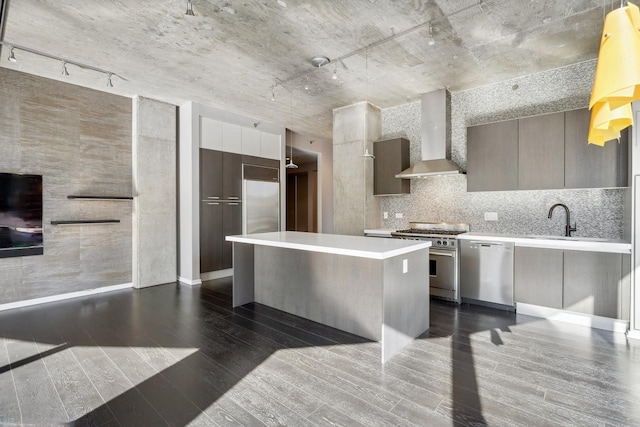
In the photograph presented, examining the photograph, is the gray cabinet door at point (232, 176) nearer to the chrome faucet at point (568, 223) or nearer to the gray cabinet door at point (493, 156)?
the gray cabinet door at point (493, 156)

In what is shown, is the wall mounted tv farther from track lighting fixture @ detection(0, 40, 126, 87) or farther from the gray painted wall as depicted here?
the gray painted wall

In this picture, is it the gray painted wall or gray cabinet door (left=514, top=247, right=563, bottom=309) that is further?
the gray painted wall

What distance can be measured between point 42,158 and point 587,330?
658 centimetres

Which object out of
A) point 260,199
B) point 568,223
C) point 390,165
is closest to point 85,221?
point 260,199

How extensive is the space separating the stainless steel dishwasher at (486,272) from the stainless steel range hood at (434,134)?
1158 mm

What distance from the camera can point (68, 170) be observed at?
4.29 m

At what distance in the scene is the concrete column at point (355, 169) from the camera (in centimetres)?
515

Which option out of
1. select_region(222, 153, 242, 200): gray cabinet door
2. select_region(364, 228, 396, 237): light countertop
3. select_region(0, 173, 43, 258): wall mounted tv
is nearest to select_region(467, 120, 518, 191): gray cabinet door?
select_region(364, 228, 396, 237): light countertop

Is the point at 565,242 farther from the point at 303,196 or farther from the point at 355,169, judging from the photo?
the point at 303,196

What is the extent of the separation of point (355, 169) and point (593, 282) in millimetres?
3306

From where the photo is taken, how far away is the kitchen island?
102 inches

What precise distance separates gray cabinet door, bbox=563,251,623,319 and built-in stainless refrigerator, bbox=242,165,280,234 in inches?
186

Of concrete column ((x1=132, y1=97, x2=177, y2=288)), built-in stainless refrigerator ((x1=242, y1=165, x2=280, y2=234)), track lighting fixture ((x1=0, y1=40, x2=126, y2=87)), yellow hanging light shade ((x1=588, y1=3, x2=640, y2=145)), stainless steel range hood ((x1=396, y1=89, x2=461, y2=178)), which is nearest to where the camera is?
yellow hanging light shade ((x1=588, y1=3, x2=640, y2=145))

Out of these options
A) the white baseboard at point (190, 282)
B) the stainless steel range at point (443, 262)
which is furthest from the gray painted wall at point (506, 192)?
the white baseboard at point (190, 282)
